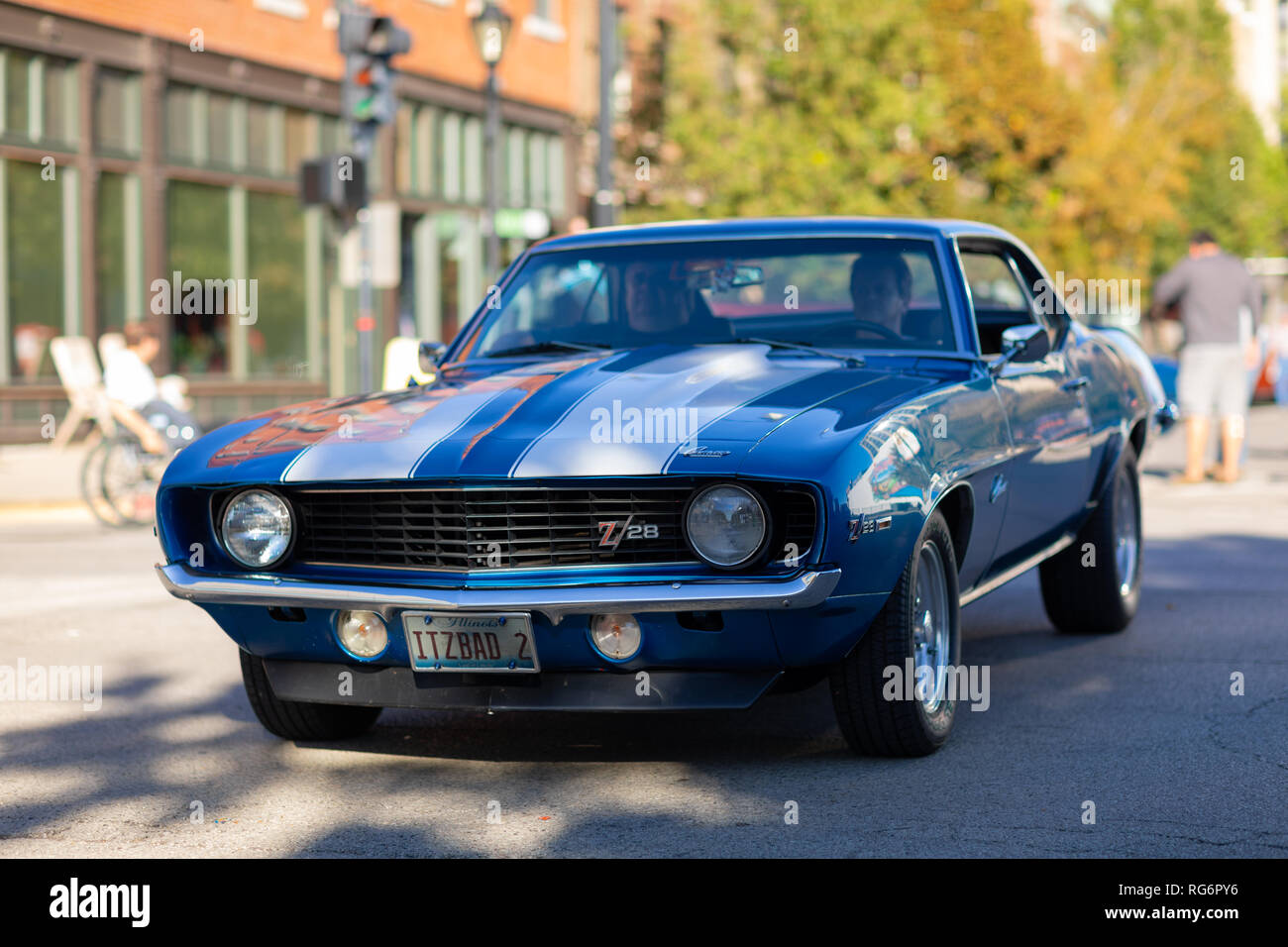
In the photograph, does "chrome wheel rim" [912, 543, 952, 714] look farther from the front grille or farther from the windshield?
the windshield

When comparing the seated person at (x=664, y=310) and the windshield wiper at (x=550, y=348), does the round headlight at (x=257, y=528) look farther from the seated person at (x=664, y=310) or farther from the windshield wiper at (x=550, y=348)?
the seated person at (x=664, y=310)

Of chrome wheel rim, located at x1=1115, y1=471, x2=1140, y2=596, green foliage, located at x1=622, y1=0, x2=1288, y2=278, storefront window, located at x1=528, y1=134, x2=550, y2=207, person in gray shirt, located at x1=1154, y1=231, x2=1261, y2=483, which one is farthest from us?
storefront window, located at x1=528, y1=134, x2=550, y2=207

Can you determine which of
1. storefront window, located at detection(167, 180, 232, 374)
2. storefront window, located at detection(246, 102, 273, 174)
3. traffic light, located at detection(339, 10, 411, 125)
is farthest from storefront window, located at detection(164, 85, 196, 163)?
traffic light, located at detection(339, 10, 411, 125)

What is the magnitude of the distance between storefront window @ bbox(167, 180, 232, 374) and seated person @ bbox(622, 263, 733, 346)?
16582 mm

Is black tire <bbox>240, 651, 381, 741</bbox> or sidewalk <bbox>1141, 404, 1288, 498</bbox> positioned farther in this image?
sidewalk <bbox>1141, 404, 1288, 498</bbox>

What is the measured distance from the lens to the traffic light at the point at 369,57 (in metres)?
15.5

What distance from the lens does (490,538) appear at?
16.5 feet

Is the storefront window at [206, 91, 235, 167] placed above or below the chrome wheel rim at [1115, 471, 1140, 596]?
above

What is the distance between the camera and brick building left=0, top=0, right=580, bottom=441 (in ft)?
66.2

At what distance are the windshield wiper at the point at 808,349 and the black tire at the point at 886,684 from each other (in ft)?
2.11

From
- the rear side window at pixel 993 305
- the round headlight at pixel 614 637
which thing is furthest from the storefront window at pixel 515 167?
the round headlight at pixel 614 637

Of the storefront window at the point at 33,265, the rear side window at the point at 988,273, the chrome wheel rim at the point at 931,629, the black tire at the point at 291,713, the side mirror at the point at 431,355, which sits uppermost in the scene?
the storefront window at the point at 33,265

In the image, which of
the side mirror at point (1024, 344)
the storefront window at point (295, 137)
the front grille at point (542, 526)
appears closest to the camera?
the front grille at point (542, 526)
